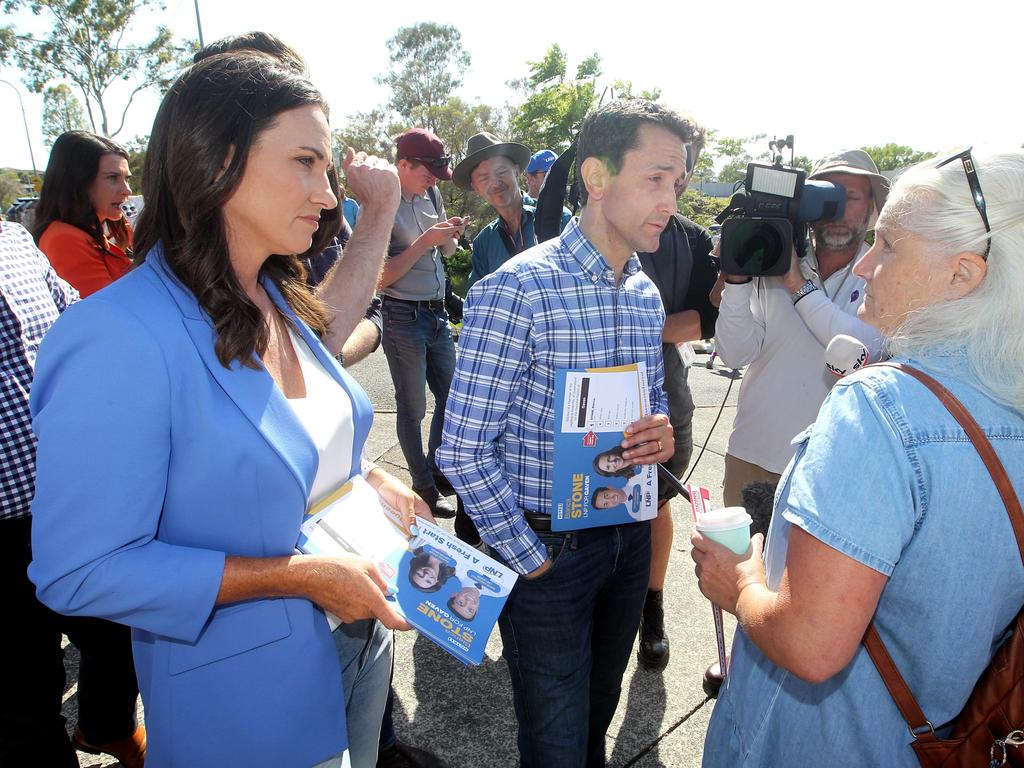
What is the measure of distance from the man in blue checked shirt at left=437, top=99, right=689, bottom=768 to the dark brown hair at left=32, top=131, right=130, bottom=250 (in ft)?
7.13

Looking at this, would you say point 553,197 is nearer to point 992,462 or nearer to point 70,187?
point 992,462

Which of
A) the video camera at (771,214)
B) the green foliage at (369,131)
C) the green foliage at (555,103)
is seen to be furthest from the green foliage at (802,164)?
the green foliage at (369,131)

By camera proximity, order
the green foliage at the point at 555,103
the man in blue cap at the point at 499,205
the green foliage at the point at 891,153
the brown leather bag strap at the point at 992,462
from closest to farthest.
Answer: the brown leather bag strap at the point at 992,462
the man in blue cap at the point at 499,205
the green foliage at the point at 555,103
the green foliage at the point at 891,153

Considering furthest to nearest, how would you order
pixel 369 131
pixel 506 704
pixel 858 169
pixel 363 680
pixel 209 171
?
pixel 369 131 → pixel 506 704 → pixel 858 169 → pixel 363 680 → pixel 209 171

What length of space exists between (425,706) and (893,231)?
2290mm

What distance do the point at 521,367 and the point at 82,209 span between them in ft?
7.81

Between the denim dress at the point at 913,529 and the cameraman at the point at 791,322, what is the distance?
129cm

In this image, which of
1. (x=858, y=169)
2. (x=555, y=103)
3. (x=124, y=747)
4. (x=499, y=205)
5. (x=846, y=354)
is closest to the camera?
(x=846, y=354)

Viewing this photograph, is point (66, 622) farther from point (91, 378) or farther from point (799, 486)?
point (799, 486)

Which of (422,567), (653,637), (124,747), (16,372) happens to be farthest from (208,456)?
(653,637)

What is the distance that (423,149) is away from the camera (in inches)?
156

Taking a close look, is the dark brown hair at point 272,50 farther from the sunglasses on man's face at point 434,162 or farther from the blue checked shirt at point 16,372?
the sunglasses on man's face at point 434,162

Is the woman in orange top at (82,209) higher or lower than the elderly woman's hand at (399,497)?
higher

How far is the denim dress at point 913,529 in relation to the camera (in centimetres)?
94
